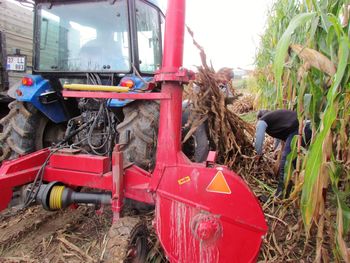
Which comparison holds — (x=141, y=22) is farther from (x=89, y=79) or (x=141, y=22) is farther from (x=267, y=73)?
(x=267, y=73)

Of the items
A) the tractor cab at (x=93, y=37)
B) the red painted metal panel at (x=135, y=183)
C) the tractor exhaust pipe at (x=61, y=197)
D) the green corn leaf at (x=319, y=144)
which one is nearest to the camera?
the green corn leaf at (x=319, y=144)

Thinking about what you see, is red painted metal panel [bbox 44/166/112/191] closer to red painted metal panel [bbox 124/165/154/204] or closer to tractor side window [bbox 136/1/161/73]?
red painted metal panel [bbox 124/165/154/204]

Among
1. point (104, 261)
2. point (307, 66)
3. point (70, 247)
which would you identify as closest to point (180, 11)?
point (307, 66)

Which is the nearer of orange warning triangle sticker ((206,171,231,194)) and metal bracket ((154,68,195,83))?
orange warning triangle sticker ((206,171,231,194))

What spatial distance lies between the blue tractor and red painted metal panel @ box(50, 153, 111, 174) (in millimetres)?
245

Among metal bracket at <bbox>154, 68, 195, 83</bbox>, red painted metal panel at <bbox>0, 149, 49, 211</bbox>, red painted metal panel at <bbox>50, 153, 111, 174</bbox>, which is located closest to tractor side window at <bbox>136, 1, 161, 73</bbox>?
metal bracket at <bbox>154, 68, 195, 83</bbox>

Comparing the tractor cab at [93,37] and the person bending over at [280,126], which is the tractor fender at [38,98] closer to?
the tractor cab at [93,37]

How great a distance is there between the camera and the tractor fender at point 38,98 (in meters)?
2.52

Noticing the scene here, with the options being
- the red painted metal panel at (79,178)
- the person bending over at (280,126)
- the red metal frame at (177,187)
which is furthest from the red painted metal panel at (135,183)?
the person bending over at (280,126)

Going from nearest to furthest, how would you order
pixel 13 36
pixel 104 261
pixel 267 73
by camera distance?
pixel 104 261 < pixel 267 73 < pixel 13 36

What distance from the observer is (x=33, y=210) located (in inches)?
108

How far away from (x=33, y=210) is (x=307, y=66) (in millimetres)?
2537

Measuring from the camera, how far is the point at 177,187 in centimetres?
175

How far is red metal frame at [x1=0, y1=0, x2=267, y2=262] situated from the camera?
163cm
